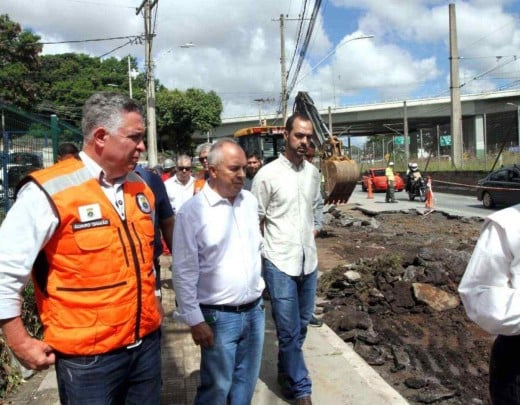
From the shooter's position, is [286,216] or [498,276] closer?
[498,276]

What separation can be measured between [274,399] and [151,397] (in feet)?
5.44

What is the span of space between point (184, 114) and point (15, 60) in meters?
22.2

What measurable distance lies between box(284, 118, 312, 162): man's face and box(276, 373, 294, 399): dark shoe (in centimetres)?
165

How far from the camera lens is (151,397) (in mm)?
2527

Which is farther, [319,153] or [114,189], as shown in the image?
[319,153]

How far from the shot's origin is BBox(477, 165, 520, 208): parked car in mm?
18172

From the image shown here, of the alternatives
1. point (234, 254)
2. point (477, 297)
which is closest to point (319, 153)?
point (234, 254)

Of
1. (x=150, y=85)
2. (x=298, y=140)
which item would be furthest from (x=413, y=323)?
(x=150, y=85)

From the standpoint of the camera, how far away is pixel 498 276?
2.04 metres

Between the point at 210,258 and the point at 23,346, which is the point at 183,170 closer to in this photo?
the point at 210,258

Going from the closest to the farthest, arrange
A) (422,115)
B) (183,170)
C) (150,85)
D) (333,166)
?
1. (183,170)
2. (333,166)
3. (150,85)
4. (422,115)

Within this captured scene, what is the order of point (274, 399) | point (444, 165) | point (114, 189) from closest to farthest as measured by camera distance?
1. point (114, 189)
2. point (274, 399)
3. point (444, 165)

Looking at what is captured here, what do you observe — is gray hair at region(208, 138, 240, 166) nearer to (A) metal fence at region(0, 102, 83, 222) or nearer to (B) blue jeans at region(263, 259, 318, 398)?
(B) blue jeans at region(263, 259, 318, 398)

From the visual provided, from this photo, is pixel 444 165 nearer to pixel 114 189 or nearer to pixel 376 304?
pixel 376 304
